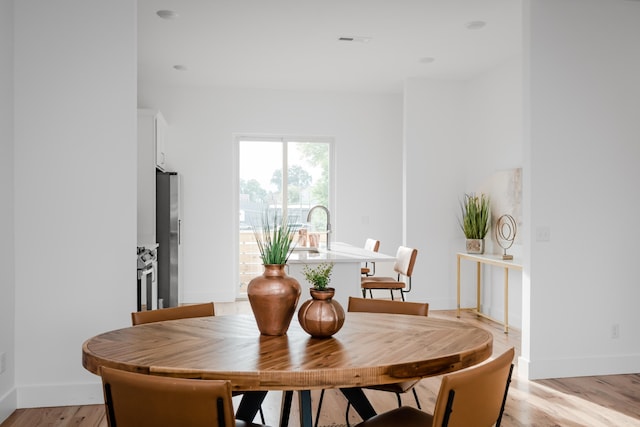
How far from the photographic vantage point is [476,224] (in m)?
5.79

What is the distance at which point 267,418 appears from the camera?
2.98 m

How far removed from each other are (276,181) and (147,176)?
206cm

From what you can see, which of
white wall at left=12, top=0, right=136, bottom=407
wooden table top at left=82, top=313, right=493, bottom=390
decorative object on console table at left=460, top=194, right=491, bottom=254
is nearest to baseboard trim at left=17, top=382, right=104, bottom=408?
white wall at left=12, top=0, right=136, bottom=407

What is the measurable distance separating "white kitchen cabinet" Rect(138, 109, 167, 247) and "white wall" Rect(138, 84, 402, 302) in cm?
122

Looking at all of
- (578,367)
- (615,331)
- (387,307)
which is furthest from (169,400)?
(615,331)

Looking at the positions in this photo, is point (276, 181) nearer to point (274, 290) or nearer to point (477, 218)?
point (477, 218)

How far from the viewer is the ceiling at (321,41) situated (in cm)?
417

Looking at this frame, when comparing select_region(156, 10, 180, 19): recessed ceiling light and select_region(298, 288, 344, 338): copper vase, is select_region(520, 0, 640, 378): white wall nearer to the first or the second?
select_region(298, 288, 344, 338): copper vase

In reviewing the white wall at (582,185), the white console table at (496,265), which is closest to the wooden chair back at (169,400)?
the white wall at (582,185)

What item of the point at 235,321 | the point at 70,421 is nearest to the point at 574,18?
the point at 235,321

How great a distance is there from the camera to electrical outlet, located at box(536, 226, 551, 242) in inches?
147

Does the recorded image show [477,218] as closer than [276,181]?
Yes

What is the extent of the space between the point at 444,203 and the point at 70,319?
14.2ft

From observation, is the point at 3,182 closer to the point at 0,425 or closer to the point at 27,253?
the point at 27,253
